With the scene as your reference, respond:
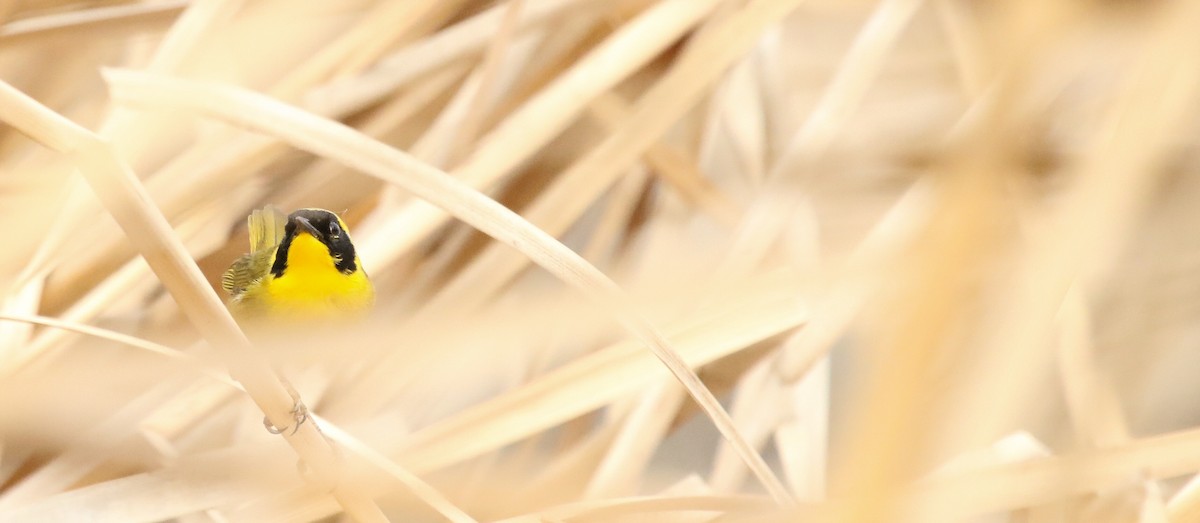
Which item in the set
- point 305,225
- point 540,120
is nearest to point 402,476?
point 540,120

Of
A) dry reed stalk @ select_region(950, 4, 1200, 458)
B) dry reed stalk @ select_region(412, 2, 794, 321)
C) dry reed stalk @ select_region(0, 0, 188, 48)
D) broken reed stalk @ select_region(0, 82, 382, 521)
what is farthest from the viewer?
dry reed stalk @ select_region(412, 2, 794, 321)

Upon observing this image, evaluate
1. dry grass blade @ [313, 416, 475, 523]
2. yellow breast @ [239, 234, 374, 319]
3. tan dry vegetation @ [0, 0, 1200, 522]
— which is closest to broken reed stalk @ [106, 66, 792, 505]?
tan dry vegetation @ [0, 0, 1200, 522]

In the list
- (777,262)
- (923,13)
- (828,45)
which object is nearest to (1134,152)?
(777,262)

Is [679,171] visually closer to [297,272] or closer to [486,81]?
[486,81]

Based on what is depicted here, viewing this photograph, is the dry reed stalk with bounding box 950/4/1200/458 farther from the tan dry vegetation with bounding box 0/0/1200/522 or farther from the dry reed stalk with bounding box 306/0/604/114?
the dry reed stalk with bounding box 306/0/604/114

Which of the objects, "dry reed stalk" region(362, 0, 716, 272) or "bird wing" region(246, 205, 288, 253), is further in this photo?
"bird wing" region(246, 205, 288, 253)

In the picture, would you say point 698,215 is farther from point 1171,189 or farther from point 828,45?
point 1171,189

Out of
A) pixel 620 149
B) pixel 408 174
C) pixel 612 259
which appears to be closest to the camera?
pixel 408 174
